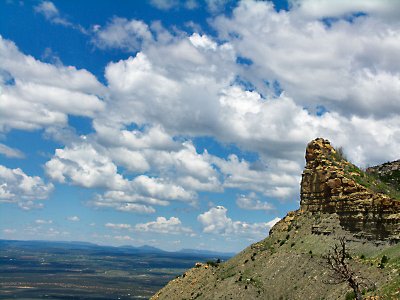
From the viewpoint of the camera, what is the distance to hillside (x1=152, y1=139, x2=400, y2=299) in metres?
53.7

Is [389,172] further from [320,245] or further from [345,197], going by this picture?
[320,245]

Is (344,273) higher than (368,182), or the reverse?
(368,182)

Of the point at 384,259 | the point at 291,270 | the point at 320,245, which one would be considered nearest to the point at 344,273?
the point at 384,259

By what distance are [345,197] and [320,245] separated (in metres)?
7.25

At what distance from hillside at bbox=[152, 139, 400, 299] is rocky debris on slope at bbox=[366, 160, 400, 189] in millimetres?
7966

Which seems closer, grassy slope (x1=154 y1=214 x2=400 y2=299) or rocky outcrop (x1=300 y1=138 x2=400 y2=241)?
grassy slope (x1=154 y1=214 x2=400 y2=299)

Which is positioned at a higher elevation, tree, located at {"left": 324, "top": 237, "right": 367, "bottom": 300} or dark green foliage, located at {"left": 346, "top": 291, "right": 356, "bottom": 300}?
tree, located at {"left": 324, "top": 237, "right": 367, "bottom": 300}

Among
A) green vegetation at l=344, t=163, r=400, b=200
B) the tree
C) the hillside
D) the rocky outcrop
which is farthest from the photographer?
green vegetation at l=344, t=163, r=400, b=200

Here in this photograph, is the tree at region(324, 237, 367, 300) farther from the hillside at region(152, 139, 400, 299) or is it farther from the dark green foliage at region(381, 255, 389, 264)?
the dark green foliage at region(381, 255, 389, 264)

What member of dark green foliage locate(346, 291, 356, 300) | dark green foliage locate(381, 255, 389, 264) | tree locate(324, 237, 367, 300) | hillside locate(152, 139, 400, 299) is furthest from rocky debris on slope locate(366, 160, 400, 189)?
dark green foliage locate(346, 291, 356, 300)

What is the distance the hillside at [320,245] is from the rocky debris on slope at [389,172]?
797 cm

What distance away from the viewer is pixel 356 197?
6381 cm

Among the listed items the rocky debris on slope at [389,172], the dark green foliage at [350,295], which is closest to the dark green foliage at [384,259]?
the dark green foliage at [350,295]

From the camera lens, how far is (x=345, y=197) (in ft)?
215
